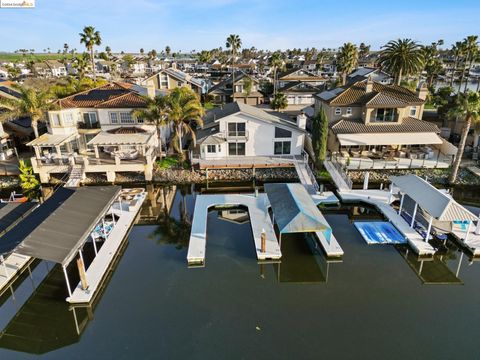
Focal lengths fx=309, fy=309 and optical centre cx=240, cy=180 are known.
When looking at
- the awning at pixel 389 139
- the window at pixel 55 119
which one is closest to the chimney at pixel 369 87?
the awning at pixel 389 139

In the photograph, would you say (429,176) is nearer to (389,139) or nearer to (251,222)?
(389,139)

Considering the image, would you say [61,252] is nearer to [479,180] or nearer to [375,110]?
[375,110]

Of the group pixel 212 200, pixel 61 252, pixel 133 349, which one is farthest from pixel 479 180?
pixel 61 252

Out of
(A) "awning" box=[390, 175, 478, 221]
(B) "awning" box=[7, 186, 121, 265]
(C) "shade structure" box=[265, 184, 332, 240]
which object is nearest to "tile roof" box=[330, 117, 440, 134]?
(A) "awning" box=[390, 175, 478, 221]

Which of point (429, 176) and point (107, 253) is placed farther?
point (429, 176)

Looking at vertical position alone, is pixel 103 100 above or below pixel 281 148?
above

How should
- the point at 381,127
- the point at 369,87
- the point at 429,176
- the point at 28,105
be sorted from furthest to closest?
the point at 369,87
the point at 381,127
the point at 429,176
the point at 28,105

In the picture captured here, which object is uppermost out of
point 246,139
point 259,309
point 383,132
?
point 383,132

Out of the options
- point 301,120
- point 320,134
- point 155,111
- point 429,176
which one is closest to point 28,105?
point 155,111

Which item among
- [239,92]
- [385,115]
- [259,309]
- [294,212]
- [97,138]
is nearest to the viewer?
[259,309]
